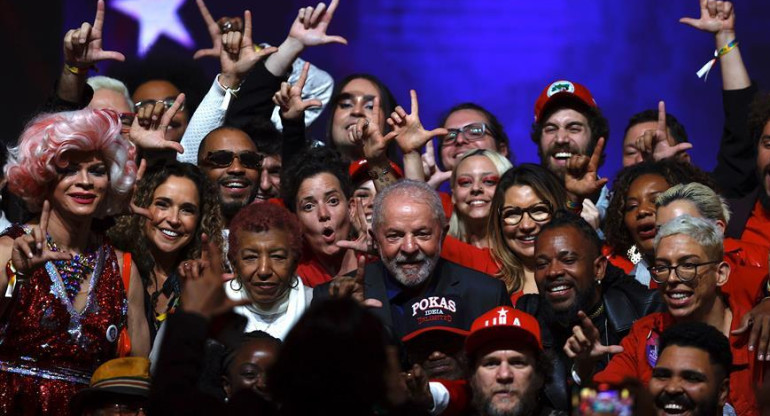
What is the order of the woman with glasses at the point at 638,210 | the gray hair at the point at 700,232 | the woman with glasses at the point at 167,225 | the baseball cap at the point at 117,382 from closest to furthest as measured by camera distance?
the baseball cap at the point at 117,382 < the gray hair at the point at 700,232 < the woman with glasses at the point at 167,225 < the woman with glasses at the point at 638,210

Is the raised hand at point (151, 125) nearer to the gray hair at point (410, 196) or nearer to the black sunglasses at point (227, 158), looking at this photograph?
the black sunglasses at point (227, 158)

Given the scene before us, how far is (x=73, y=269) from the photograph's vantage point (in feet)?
18.6

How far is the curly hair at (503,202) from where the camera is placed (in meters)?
6.75

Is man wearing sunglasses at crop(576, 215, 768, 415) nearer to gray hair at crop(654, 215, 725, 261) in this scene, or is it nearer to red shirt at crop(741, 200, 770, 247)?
gray hair at crop(654, 215, 725, 261)

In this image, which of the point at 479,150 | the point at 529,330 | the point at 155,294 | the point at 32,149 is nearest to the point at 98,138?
the point at 32,149

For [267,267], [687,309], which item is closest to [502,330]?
[687,309]

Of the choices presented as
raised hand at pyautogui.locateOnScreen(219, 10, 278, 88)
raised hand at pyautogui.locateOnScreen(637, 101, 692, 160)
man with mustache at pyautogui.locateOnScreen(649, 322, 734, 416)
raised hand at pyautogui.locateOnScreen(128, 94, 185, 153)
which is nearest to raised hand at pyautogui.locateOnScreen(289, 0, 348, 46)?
raised hand at pyautogui.locateOnScreen(219, 10, 278, 88)

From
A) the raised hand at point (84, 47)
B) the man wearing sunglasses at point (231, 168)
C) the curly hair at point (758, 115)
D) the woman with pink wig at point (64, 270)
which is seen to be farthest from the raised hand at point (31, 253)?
the curly hair at point (758, 115)

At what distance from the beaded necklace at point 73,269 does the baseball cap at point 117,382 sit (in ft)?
1.44

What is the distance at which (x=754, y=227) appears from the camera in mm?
6863

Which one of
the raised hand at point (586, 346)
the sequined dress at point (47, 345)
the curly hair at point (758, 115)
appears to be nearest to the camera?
the sequined dress at point (47, 345)

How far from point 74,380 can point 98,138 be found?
0.96 metres

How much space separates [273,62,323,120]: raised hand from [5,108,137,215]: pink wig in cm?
142

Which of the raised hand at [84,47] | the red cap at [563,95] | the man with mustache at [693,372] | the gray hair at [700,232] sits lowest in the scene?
the man with mustache at [693,372]
